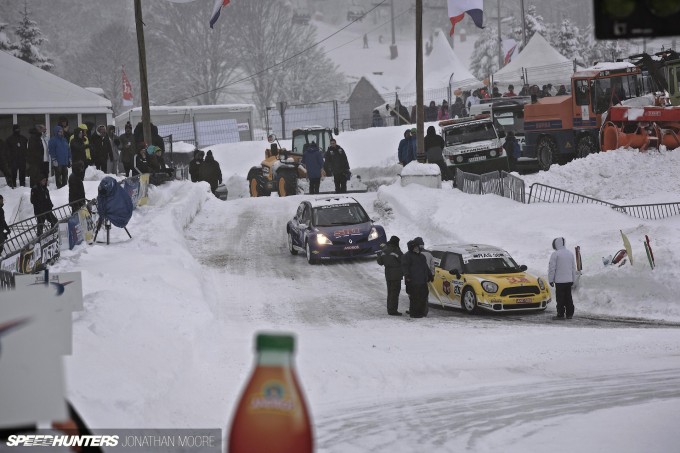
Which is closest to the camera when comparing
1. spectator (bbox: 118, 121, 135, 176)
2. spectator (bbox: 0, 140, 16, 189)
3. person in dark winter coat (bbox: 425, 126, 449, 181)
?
spectator (bbox: 0, 140, 16, 189)

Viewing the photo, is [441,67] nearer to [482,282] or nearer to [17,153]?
[17,153]

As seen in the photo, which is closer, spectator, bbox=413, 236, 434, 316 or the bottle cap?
the bottle cap

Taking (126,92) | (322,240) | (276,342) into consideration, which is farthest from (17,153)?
(126,92)

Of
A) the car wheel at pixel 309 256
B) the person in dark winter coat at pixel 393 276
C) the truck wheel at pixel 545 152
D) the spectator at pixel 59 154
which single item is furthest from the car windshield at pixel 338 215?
the truck wheel at pixel 545 152

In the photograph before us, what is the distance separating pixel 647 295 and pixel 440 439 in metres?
9.48

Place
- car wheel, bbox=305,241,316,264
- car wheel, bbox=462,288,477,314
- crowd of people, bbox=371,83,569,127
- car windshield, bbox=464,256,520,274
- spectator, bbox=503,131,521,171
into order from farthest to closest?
crowd of people, bbox=371,83,569,127
spectator, bbox=503,131,521,171
car wheel, bbox=305,241,316,264
car windshield, bbox=464,256,520,274
car wheel, bbox=462,288,477,314

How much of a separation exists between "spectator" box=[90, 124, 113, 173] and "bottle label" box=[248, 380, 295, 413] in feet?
89.1

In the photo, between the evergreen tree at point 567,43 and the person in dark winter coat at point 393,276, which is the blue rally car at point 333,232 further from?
the evergreen tree at point 567,43

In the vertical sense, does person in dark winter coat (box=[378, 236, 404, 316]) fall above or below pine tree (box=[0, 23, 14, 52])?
below

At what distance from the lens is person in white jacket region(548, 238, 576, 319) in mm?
17406

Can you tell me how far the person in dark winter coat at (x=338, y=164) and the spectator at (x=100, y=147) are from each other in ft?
21.8

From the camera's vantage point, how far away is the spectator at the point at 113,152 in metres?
31.4

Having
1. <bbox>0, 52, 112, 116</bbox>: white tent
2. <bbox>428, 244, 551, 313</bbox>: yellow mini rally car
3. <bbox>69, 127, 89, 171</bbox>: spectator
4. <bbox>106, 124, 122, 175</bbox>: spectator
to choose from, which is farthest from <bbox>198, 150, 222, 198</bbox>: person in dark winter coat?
<bbox>428, 244, 551, 313</bbox>: yellow mini rally car

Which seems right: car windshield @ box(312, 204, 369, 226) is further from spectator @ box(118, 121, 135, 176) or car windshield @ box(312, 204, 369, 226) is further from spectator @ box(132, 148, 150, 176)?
spectator @ box(118, 121, 135, 176)
